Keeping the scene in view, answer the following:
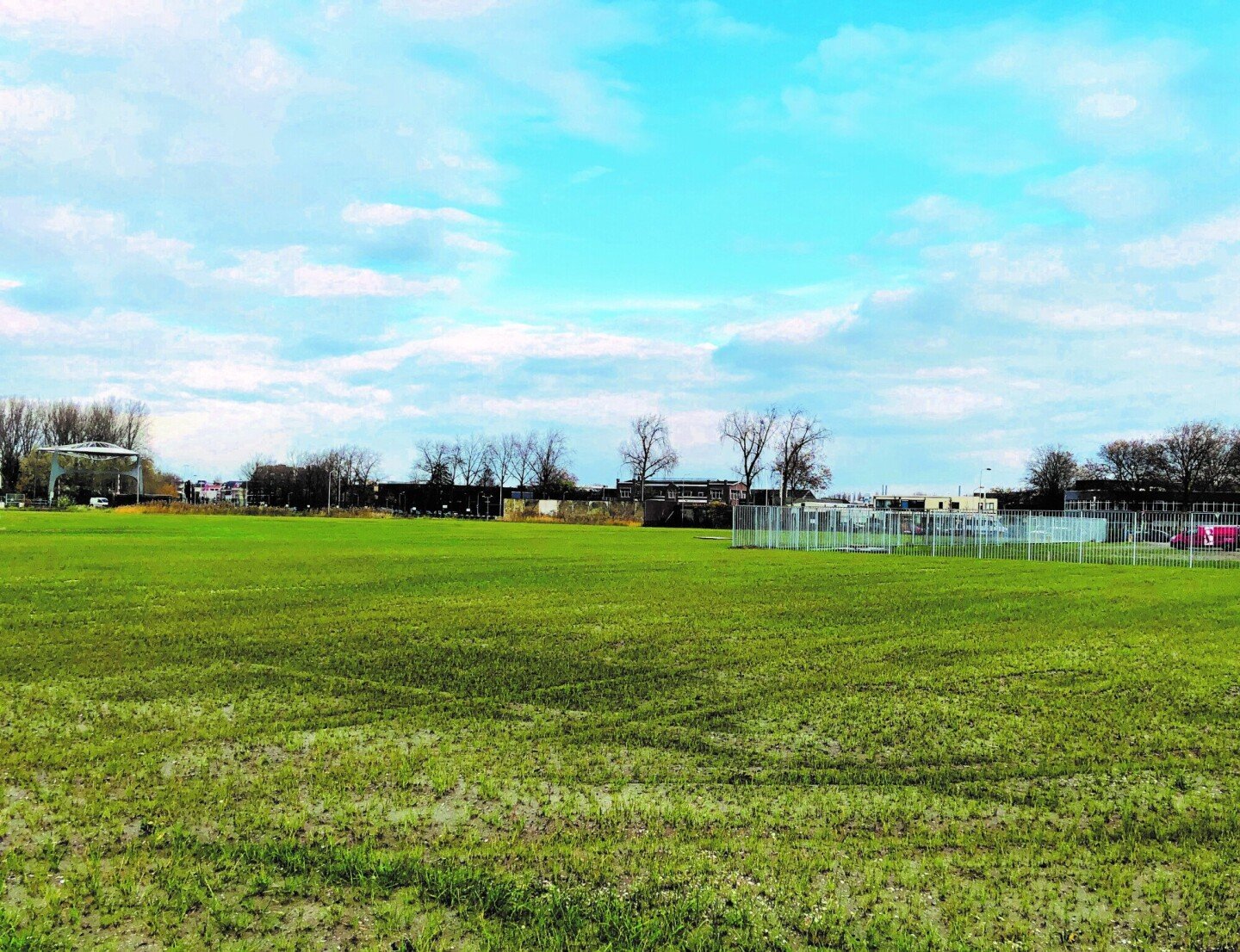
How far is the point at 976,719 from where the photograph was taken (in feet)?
27.2

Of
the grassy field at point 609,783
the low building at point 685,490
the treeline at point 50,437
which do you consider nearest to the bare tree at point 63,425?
the treeline at point 50,437

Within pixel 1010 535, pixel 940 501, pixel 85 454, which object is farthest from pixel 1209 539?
pixel 85 454

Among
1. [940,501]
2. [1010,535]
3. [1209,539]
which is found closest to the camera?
[1209,539]

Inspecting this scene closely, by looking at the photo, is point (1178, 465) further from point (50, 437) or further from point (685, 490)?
point (50, 437)

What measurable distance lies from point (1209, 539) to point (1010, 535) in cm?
686

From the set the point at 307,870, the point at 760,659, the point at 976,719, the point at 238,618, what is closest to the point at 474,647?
the point at 760,659

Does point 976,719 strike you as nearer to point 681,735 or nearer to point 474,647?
point 681,735

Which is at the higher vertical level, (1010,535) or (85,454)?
(85,454)

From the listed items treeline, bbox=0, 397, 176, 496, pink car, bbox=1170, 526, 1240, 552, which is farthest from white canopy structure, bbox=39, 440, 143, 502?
pink car, bbox=1170, 526, 1240, 552

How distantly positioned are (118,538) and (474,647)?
33322mm

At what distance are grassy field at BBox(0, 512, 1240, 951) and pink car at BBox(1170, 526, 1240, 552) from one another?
2413 centimetres

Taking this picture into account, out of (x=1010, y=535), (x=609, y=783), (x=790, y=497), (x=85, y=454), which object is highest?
(x=85, y=454)

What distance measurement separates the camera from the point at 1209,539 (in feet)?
115

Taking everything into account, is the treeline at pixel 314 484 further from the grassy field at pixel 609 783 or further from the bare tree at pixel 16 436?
the grassy field at pixel 609 783
